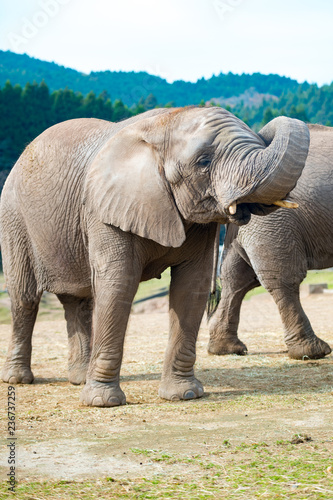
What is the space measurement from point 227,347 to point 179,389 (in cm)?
300

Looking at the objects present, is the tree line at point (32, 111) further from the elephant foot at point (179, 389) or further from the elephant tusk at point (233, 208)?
the elephant tusk at point (233, 208)

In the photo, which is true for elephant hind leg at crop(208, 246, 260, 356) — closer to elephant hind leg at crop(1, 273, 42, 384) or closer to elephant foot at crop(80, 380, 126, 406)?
elephant hind leg at crop(1, 273, 42, 384)

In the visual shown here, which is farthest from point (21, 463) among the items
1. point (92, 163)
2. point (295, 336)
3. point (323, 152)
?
point (323, 152)

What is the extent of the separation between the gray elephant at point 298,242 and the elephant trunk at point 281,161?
2.60m

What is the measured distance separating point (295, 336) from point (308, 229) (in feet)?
3.83

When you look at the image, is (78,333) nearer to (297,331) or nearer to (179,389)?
(179,389)

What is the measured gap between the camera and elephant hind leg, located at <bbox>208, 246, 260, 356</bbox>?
8.80 m

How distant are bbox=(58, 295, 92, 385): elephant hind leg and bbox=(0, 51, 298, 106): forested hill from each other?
9743 centimetres

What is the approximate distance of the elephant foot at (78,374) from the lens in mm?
7059

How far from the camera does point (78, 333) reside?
7277 mm

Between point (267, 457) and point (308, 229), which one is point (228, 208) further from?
point (308, 229)

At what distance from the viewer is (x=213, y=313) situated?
9.02 metres

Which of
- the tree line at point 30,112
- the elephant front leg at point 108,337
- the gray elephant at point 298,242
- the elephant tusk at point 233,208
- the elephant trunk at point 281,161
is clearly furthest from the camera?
the tree line at point 30,112

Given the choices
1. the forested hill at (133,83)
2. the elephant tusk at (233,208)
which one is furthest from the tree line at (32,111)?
the forested hill at (133,83)
